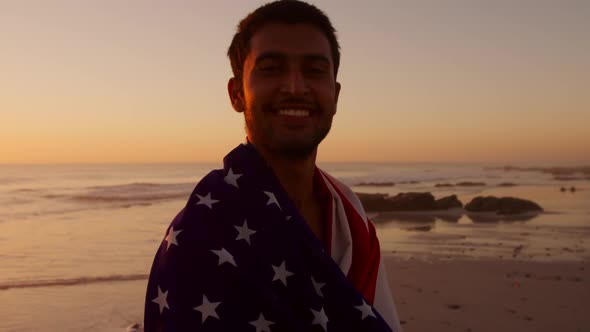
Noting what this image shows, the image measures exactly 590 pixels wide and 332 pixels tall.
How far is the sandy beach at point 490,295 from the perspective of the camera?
6465mm

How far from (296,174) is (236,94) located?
1.49 ft

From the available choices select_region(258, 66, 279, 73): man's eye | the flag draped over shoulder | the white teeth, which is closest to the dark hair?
select_region(258, 66, 279, 73): man's eye

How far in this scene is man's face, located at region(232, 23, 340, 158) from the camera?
83.8 inches

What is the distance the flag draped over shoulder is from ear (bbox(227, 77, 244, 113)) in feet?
1.10

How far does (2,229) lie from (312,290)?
14843mm

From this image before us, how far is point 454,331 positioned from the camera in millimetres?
6207

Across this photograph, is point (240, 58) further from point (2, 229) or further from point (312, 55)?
point (2, 229)

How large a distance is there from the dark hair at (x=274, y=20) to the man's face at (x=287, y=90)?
39 millimetres

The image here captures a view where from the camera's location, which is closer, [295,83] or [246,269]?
[246,269]

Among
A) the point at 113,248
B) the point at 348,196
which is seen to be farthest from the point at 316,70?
the point at 113,248

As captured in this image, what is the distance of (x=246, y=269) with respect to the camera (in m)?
1.75

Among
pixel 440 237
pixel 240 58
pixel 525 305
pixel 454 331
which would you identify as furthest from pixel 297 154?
pixel 440 237

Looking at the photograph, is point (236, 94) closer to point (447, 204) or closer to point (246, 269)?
point (246, 269)

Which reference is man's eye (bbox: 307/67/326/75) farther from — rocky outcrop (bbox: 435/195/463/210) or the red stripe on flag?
rocky outcrop (bbox: 435/195/463/210)
